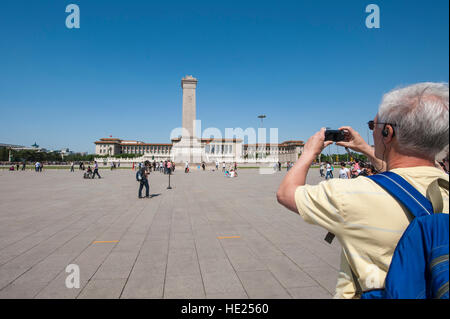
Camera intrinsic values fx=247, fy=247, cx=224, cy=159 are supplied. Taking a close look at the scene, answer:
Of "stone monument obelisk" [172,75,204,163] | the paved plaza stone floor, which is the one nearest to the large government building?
"stone monument obelisk" [172,75,204,163]

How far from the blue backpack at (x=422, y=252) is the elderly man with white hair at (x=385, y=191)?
5 centimetres

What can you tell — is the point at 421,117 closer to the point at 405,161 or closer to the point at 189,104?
the point at 405,161

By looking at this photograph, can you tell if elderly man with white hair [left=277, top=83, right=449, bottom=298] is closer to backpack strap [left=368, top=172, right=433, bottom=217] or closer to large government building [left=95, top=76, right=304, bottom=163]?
backpack strap [left=368, top=172, right=433, bottom=217]

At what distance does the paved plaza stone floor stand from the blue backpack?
261 cm

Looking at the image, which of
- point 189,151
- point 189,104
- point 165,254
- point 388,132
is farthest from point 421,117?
point 189,104

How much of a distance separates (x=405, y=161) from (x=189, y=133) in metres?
48.3

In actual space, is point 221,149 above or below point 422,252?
above

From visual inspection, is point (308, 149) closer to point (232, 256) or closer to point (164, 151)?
point (232, 256)

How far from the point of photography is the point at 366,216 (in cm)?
111

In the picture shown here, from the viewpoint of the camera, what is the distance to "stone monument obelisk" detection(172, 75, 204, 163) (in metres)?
47.8

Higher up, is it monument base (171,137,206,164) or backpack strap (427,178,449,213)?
monument base (171,137,206,164)
